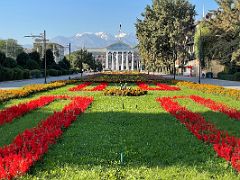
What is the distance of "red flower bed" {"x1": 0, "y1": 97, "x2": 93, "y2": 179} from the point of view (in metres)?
7.17

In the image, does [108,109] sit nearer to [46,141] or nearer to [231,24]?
[46,141]

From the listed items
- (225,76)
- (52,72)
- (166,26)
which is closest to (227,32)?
(225,76)

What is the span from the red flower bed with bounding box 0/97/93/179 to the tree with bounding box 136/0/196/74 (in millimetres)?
69864

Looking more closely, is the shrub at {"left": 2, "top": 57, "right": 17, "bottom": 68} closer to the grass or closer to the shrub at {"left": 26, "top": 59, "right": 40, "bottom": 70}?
the shrub at {"left": 26, "top": 59, "right": 40, "bottom": 70}

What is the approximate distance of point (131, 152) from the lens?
8.91 m

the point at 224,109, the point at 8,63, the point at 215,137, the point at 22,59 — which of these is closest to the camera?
the point at 215,137

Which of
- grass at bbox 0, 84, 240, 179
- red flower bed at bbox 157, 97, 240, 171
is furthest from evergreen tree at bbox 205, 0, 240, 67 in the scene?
grass at bbox 0, 84, 240, 179

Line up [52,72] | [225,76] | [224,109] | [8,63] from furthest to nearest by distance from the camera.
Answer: [52,72]
[225,76]
[8,63]
[224,109]

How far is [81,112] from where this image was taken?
53.3 ft

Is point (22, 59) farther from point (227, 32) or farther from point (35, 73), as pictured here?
point (227, 32)

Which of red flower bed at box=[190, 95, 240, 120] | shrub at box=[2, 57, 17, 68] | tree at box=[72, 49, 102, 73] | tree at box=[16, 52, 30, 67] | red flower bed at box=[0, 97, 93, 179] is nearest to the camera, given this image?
red flower bed at box=[0, 97, 93, 179]

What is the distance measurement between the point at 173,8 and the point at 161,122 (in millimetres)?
75370

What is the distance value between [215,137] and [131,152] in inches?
93.8

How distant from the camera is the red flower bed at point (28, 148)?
7.17 meters
